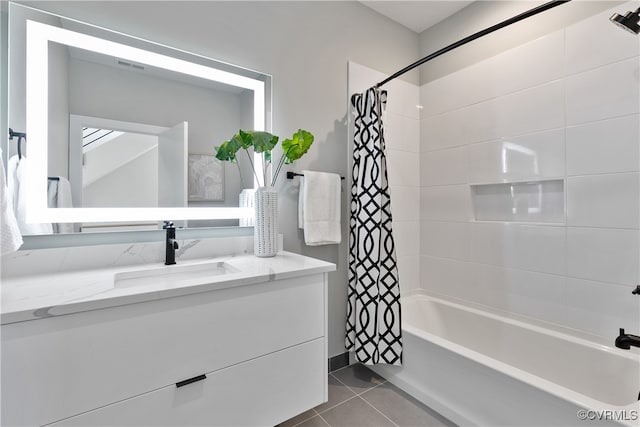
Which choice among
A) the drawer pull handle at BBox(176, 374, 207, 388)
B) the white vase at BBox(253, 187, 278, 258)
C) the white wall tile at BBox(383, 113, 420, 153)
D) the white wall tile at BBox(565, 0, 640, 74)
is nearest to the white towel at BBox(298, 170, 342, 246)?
the white vase at BBox(253, 187, 278, 258)

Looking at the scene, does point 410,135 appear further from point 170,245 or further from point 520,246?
point 170,245

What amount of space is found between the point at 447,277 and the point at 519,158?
3.09ft

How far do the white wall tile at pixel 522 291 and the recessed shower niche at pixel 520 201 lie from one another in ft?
1.10

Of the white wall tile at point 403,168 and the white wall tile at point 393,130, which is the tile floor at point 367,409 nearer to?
the white wall tile at point 403,168

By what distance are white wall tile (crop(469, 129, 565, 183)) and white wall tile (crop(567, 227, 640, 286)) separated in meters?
0.36

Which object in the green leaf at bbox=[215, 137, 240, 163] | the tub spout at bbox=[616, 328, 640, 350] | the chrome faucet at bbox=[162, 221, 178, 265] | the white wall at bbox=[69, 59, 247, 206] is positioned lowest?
the tub spout at bbox=[616, 328, 640, 350]

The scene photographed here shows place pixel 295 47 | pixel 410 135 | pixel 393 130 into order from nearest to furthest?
1. pixel 295 47
2. pixel 393 130
3. pixel 410 135

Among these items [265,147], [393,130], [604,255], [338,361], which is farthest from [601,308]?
[265,147]

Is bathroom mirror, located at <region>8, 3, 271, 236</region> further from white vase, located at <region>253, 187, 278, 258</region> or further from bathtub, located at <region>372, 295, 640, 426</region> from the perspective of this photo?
bathtub, located at <region>372, 295, 640, 426</region>

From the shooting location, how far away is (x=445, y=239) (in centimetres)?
221

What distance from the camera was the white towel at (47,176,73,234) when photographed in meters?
1.18

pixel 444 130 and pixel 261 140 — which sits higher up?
pixel 444 130

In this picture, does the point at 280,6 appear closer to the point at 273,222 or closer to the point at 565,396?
the point at 273,222

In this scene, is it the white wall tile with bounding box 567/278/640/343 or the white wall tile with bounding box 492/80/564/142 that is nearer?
the white wall tile with bounding box 567/278/640/343
